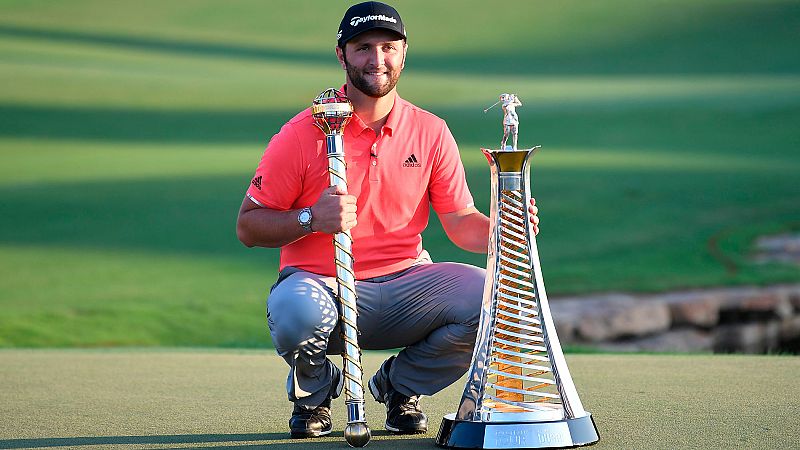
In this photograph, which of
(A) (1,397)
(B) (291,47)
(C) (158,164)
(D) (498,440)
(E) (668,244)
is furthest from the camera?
(B) (291,47)

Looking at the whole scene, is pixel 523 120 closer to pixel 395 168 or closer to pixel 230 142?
pixel 230 142

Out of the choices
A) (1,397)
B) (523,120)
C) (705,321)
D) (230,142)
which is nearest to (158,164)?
(230,142)

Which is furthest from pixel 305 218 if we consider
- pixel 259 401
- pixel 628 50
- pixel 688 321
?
pixel 628 50

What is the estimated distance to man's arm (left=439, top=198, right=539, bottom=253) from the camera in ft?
13.7

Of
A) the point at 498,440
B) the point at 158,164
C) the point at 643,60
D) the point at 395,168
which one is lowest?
the point at 498,440

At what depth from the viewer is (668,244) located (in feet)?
35.6

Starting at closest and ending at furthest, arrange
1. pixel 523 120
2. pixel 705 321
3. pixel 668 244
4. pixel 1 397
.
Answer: pixel 1 397, pixel 705 321, pixel 668 244, pixel 523 120

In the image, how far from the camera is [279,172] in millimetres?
4020

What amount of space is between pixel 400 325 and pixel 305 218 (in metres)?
0.50

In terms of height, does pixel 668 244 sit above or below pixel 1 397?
above

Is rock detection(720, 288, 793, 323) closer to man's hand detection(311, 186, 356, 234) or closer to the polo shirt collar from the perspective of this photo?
the polo shirt collar

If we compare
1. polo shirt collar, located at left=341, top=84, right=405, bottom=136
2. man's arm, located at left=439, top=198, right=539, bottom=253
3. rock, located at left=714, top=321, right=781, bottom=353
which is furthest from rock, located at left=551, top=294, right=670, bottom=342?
polo shirt collar, located at left=341, top=84, right=405, bottom=136

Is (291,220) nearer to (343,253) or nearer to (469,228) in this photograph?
(343,253)

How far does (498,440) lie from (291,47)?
2669cm
